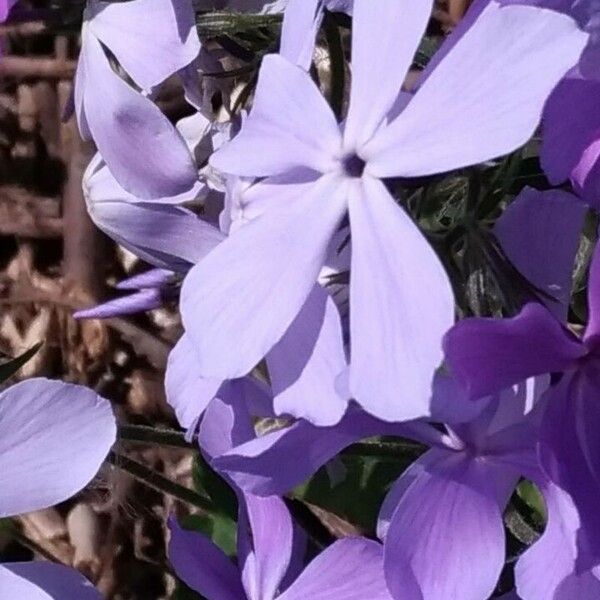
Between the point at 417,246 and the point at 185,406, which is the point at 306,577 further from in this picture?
the point at 417,246

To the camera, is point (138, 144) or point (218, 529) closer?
point (138, 144)

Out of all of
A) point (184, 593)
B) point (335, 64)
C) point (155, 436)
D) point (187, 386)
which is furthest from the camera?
point (184, 593)

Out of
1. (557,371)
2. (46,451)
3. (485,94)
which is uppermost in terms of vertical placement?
(485,94)

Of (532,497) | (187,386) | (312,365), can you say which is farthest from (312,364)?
(532,497)

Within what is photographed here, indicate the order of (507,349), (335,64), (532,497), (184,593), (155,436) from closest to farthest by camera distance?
(507,349) < (335,64) < (155,436) < (532,497) < (184,593)

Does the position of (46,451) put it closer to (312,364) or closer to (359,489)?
(312,364)

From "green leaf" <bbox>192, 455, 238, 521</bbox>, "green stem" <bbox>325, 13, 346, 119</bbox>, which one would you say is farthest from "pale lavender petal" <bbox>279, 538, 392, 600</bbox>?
"green leaf" <bbox>192, 455, 238, 521</bbox>

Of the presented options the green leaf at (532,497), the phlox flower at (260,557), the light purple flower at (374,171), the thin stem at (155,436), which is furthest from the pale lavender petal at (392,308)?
the green leaf at (532,497)
